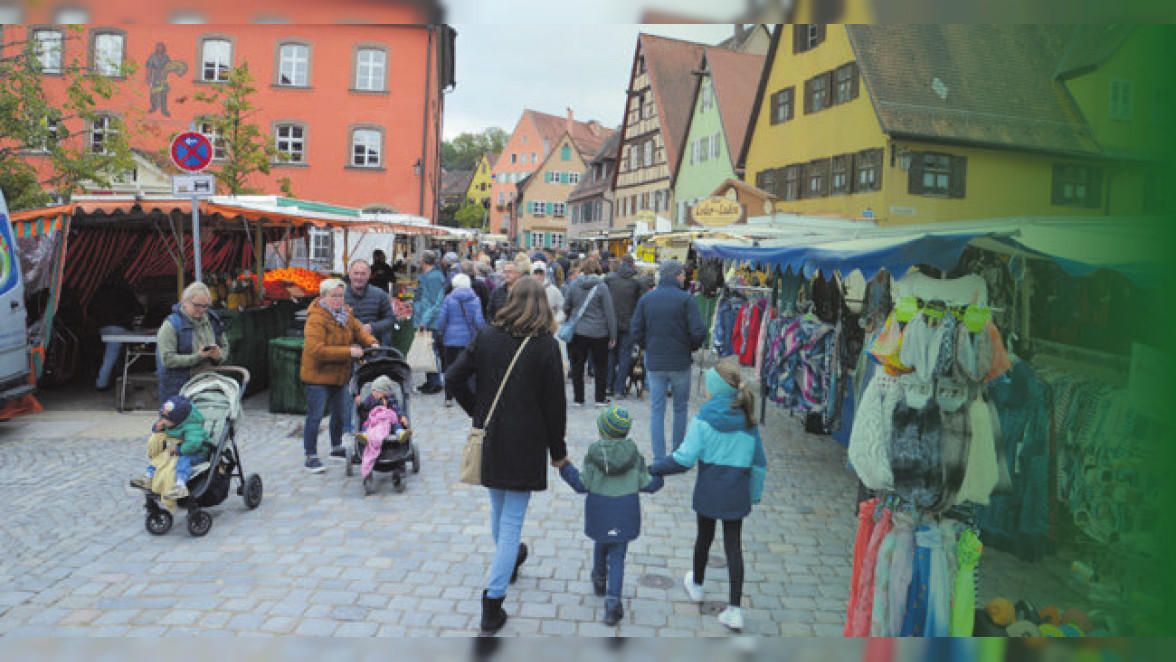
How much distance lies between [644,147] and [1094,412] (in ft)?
135

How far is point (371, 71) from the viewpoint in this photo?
3023cm

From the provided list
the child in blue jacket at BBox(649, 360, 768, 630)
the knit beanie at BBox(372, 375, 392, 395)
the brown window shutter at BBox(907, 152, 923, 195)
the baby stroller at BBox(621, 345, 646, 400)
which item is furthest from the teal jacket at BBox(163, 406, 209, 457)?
the brown window shutter at BBox(907, 152, 923, 195)

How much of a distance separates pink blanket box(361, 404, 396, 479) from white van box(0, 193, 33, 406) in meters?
4.55

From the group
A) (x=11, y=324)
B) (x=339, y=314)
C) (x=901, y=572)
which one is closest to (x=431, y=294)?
(x=339, y=314)

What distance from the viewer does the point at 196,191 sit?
26.7 ft

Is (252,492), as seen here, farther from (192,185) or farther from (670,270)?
(670,270)

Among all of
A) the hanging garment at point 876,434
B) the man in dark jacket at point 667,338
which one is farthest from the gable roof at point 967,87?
the hanging garment at point 876,434

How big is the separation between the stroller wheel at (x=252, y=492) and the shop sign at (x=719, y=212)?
11.8 meters

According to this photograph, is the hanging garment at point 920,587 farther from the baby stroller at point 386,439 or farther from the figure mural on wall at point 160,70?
the figure mural on wall at point 160,70

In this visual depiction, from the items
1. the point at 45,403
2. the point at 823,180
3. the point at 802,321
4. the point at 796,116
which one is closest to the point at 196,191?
the point at 45,403

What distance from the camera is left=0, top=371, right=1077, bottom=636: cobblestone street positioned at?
446cm

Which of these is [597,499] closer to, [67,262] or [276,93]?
[67,262]

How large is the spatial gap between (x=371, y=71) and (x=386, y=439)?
87.8 feet

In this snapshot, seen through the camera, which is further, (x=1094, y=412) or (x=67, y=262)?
(x=67, y=262)
